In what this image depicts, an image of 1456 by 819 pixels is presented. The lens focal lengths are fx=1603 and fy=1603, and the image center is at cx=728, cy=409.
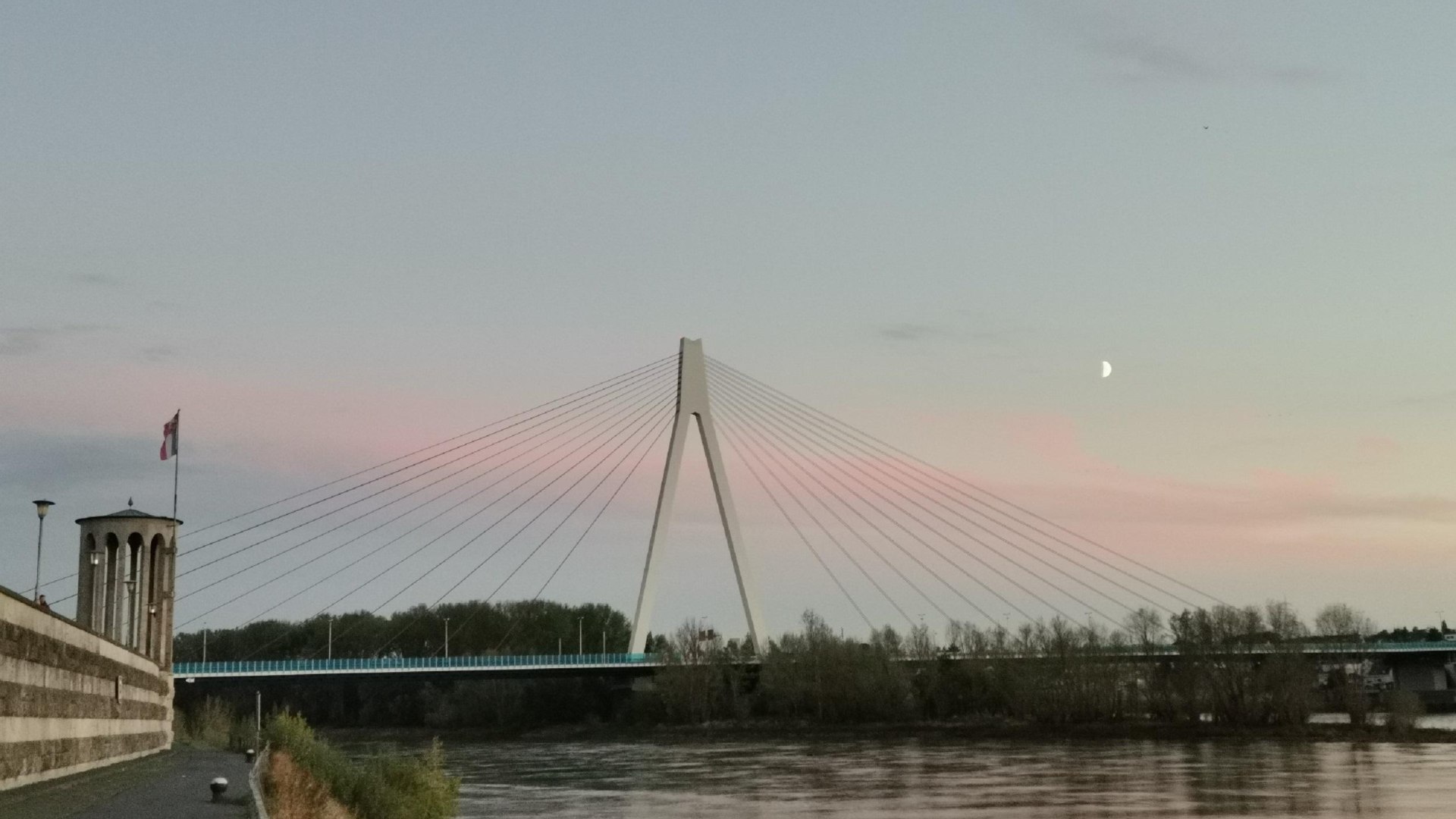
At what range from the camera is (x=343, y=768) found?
33.8 metres

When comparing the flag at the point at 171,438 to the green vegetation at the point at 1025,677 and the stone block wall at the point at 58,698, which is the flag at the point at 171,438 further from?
the green vegetation at the point at 1025,677

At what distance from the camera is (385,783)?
31.0m

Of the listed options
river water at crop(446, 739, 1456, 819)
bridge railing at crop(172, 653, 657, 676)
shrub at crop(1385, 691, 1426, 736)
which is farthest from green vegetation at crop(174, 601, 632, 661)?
shrub at crop(1385, 691, 1426, 736)

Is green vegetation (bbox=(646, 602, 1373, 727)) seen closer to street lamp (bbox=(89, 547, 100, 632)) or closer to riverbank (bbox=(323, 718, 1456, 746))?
riverbank (bbox=(323, 718, 1456, 746))

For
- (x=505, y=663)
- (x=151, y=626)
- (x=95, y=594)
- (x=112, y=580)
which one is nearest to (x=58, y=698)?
(x=95, y=594)

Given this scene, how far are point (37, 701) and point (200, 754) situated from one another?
23085mm

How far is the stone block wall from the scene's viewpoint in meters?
23.3

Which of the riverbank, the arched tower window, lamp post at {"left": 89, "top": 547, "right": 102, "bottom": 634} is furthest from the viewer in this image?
the riverbank

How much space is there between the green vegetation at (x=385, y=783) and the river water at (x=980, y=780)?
653cm

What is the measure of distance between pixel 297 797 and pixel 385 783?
5.45 metres

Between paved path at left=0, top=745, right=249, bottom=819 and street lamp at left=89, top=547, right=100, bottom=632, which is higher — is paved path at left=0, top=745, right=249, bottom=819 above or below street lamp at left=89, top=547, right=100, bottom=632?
below

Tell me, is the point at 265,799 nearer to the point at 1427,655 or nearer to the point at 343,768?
the point at 343,768

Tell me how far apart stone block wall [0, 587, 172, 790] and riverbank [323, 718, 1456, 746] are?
57.2 m

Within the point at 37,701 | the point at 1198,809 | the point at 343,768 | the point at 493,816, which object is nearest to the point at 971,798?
the point at 1198,809
